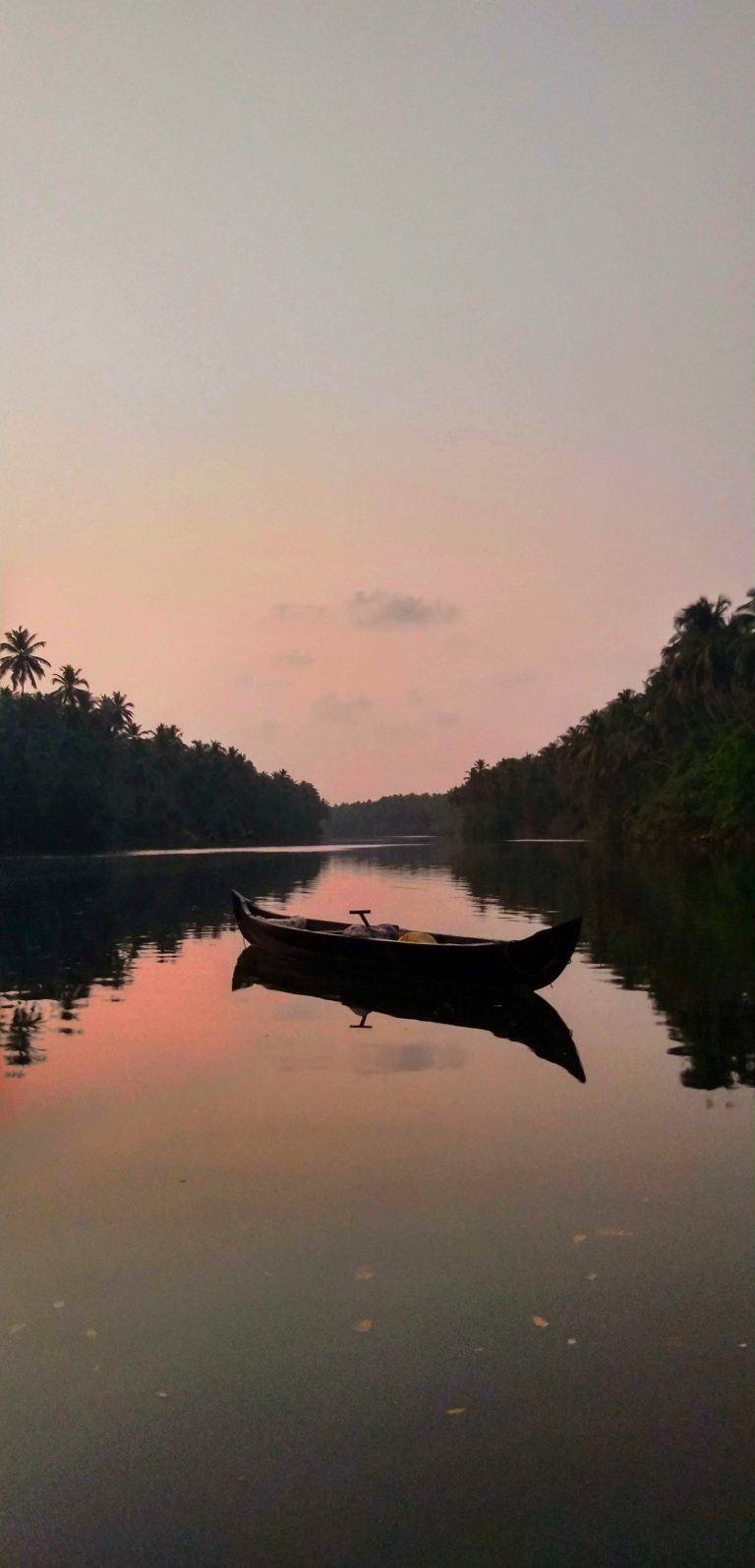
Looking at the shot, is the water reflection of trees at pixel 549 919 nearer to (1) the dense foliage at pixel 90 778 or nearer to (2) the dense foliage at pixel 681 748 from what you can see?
(2) the dense foliage at pixel 681 748

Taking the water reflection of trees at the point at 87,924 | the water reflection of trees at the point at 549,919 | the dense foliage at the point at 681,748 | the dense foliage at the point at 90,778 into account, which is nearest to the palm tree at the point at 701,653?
the dense foliage at the point at 681,748

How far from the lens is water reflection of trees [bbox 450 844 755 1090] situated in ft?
55.4

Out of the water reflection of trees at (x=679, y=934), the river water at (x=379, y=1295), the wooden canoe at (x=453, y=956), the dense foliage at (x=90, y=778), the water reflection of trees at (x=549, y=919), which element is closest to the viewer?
the river water at (x=379, y=1295)

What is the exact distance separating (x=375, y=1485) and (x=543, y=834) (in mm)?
169091

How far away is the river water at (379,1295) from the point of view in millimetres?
5375

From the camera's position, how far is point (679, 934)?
103 feet

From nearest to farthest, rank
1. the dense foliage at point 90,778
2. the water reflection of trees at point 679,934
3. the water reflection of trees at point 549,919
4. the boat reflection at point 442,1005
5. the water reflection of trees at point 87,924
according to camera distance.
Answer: the water reflection of trees at point 679,934, the boat reflection at point 442,1005, the water reflection of trees at point 549,919, the water reflection of trees at point 87,924, the dense foliage at point 90,778

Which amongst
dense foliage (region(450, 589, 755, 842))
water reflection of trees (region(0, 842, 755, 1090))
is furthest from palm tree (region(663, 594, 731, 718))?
water reflection of trees (region(0, 842, 755, 1090))

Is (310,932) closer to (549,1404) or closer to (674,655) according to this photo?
(549,1404)

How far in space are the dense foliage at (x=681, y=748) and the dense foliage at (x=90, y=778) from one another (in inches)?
2035

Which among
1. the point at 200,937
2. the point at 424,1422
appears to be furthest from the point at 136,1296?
the point at 200,937

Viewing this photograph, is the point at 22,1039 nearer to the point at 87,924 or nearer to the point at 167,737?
the point at 87,924

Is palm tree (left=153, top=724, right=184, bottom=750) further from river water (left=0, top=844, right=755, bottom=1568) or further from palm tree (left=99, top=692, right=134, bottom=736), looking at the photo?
river water (left=0, top=844, right=755, bottom=1568)

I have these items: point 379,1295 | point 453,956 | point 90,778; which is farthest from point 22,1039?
point 90,778
